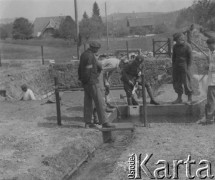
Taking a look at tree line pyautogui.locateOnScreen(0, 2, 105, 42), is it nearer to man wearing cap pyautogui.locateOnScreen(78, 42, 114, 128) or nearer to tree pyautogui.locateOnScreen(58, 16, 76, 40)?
tree pyautogui.locateOnScreen(58, 16, 76, 40)

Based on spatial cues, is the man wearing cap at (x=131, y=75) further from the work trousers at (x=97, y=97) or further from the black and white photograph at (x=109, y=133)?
the work trousers at (x=97, y=97)

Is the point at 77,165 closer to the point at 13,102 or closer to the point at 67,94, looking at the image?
the point at 13,102

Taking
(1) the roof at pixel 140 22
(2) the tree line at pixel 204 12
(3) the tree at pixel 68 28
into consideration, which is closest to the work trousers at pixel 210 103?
(3) the tree at pixel 68 28

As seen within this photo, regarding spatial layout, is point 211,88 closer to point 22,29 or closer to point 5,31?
point 5,31

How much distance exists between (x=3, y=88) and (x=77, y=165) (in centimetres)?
1152

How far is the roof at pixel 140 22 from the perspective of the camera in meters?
75.2

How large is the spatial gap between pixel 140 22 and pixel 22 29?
1269 inches

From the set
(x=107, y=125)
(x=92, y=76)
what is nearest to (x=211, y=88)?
(x=107, y=125)

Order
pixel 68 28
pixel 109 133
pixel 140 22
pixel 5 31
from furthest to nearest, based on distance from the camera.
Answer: pixel 140 22
pixel 68 28
pixel 5 31
pixel 109 133

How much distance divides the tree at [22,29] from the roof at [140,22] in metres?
29.0

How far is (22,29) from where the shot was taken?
158ft

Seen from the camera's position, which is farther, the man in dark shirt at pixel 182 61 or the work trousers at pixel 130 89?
the work trousers at pixel 130 89

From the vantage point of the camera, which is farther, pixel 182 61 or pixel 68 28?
pixel 68 28

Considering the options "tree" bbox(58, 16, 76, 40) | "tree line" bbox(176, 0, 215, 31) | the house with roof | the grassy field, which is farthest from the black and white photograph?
the house with roof
